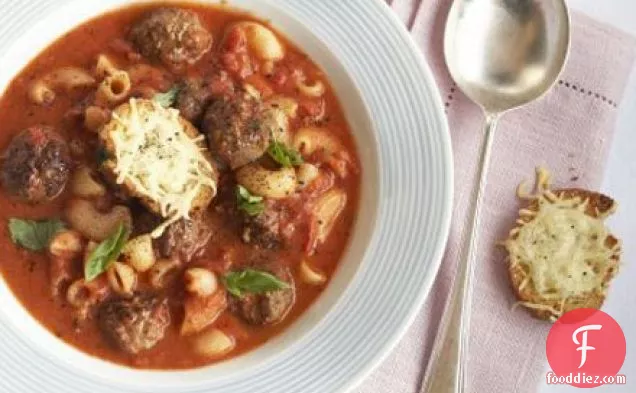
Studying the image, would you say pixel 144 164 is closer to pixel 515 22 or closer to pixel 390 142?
pixel 390 142

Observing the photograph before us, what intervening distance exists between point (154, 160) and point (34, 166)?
57cm

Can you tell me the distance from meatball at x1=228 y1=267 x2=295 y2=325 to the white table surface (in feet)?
5.14

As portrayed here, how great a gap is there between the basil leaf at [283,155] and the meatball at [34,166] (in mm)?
1026

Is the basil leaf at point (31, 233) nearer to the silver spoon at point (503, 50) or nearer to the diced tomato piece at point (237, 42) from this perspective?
the diced tomato piece at point (237, 42)

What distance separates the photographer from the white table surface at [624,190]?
16.7 feet

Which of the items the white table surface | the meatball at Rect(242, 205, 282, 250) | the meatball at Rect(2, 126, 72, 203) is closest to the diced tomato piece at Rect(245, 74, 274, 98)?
the meatball at Rect(242, 205, 282, 250)

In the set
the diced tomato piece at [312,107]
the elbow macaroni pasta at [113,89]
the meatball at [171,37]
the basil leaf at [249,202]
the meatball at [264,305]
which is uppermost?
the meatball at [171,37]

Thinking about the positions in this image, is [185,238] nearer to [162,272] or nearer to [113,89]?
[162,272]

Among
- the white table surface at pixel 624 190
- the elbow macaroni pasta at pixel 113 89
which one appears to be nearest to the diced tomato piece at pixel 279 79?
the elbow macaroni pasta at pixel 113 89

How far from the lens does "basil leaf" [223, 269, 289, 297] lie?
172 inches

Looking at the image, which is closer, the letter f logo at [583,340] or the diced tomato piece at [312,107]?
the diced tomato piece at [312,107]

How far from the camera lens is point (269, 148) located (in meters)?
4.56

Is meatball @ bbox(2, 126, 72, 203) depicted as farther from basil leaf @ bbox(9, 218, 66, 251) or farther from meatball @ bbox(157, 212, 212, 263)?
meatball @ bbox(157, 212, 212, 263)

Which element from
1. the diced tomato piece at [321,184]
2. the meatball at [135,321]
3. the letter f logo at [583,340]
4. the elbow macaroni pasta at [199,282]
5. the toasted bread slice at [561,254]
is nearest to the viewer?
the meatball at [135,321]
